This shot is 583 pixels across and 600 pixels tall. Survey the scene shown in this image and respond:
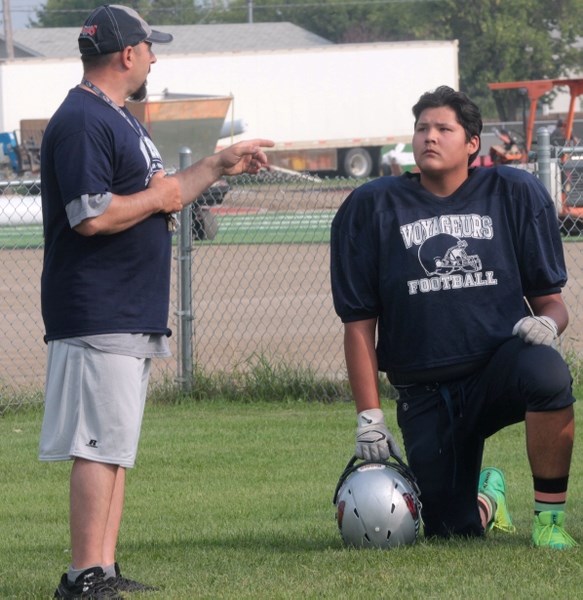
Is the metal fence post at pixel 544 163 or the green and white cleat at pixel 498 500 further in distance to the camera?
the metal fence post at pixel 544 163

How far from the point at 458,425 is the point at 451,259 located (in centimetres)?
65

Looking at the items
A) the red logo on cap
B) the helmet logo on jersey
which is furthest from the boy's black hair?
the red logo on cap

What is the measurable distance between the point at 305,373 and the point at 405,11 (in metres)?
65.9

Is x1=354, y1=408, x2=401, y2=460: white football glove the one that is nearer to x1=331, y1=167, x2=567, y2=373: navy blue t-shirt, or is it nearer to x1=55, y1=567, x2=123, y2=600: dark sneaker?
x1=331, y1=167, x2=567, y2=373: navy blue t-shirt

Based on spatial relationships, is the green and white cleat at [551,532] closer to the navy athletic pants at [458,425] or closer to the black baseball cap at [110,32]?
the navy athletic pants at [458,425]

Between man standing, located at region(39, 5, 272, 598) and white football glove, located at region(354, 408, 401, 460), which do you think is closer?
man standing, located at region(39, 5, 272, 598)

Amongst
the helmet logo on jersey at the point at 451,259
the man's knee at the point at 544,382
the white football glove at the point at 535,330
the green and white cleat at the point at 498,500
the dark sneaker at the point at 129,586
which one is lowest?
the green and white cleat at the point at 498,500

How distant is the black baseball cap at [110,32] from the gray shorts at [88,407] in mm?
957

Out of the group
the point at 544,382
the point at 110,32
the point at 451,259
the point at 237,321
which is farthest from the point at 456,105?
the point at 237,321

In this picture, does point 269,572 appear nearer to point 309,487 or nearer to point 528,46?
point 309,487

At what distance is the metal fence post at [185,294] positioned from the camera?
358 inches

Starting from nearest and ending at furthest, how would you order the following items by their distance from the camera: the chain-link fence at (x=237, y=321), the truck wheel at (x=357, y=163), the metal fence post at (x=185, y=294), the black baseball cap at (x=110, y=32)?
the black baseball cap at (x=110, y=32) < the metal fence post at (x=185, y=294) < the chain-link fence at (x=237, y=321) < the truck wheel at (x=357, y=163)

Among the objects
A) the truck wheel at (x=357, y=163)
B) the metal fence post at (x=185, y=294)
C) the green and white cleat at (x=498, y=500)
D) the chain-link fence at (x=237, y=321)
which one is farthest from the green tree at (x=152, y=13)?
the green and white cleat at (x=498, y=500)

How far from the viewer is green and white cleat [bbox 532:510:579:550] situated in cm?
479
